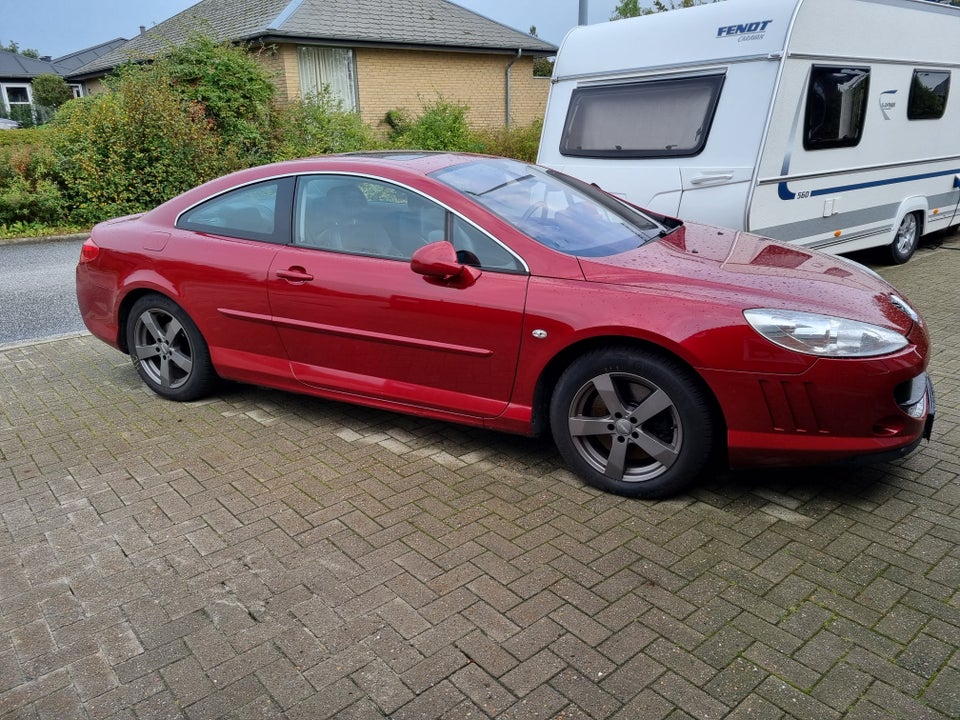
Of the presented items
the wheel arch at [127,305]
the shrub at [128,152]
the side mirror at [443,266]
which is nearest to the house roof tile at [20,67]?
the shrub at [128,152]

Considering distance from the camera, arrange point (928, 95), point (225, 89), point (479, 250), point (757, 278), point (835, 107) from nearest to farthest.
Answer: point (757, 278)
point (479, 250)
point (835, 107)
point (928, 95)
point (225, 89)

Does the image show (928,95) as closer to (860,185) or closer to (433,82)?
(860,185)

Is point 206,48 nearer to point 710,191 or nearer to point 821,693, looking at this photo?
point 710,191

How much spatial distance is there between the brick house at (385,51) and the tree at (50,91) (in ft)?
70.4

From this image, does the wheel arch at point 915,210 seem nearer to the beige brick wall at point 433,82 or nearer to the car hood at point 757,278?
the car hood at point 757,278

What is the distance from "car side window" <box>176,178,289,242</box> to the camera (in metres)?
4.41

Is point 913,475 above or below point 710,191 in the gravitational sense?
below

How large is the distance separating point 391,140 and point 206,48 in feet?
19.3

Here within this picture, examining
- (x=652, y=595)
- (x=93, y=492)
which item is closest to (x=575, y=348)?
(x=652, y=595)

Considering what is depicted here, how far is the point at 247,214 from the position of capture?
4539 millimetres

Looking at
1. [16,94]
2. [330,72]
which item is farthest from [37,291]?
[16,94]

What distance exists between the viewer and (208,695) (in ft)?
8.09

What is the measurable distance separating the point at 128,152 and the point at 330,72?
8656 mm

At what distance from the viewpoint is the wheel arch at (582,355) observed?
11.1 feet
